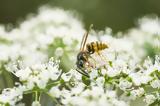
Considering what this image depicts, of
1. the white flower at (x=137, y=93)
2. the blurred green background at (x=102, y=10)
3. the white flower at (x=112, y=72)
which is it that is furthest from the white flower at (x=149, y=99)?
the blurred green background at (x=102, y=10)

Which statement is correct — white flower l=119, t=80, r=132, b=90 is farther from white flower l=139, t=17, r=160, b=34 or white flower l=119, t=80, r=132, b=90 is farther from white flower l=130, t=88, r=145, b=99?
white flower l=139, t=17, r=160, b=34

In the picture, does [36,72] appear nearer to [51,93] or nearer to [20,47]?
[51,93]

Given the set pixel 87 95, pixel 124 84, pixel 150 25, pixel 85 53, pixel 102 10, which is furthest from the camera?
pixel 102 10

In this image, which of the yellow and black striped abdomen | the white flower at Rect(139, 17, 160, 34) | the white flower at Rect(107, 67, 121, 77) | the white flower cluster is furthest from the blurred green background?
the white flower cluster

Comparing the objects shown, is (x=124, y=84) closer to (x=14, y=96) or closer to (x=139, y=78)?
(x=139, y=78)

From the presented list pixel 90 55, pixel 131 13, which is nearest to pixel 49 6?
pixel 131 13

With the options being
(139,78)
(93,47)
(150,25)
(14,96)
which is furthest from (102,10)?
(14,96)

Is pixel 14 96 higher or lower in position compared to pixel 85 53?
lower

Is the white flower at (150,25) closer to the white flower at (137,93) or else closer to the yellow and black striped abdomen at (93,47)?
the yellow and black striped abdomen at (93,47)

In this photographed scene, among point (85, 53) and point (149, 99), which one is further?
point (85, 53)
